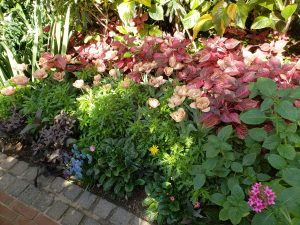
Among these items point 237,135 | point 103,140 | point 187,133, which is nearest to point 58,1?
point 103,140

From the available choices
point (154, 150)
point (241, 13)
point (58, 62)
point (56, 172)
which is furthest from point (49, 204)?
point (241, 13)

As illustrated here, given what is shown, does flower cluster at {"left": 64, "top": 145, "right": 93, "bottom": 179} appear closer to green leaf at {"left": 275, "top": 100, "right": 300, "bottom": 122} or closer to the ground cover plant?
the ground cover plant

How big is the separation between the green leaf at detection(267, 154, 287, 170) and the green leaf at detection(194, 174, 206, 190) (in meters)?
0.39

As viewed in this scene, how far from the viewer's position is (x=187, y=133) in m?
2.26

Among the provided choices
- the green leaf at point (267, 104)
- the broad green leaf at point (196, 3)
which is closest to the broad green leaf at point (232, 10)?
the broad green leaf at point (196, 3)

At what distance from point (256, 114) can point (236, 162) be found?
0.31m

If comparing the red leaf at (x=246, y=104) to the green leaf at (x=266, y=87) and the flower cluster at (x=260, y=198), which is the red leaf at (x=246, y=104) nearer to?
the green leaf at (x=266, y=87)

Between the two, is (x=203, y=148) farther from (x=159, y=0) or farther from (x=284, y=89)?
(x=159, y=0)

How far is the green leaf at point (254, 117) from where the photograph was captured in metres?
1.97

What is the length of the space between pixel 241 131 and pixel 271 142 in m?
0.21

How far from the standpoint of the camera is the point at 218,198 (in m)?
1.93

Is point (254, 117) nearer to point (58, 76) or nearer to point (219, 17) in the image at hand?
point (219, 17)

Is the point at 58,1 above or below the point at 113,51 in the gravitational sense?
above

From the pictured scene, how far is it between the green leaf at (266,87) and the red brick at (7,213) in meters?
1.95
